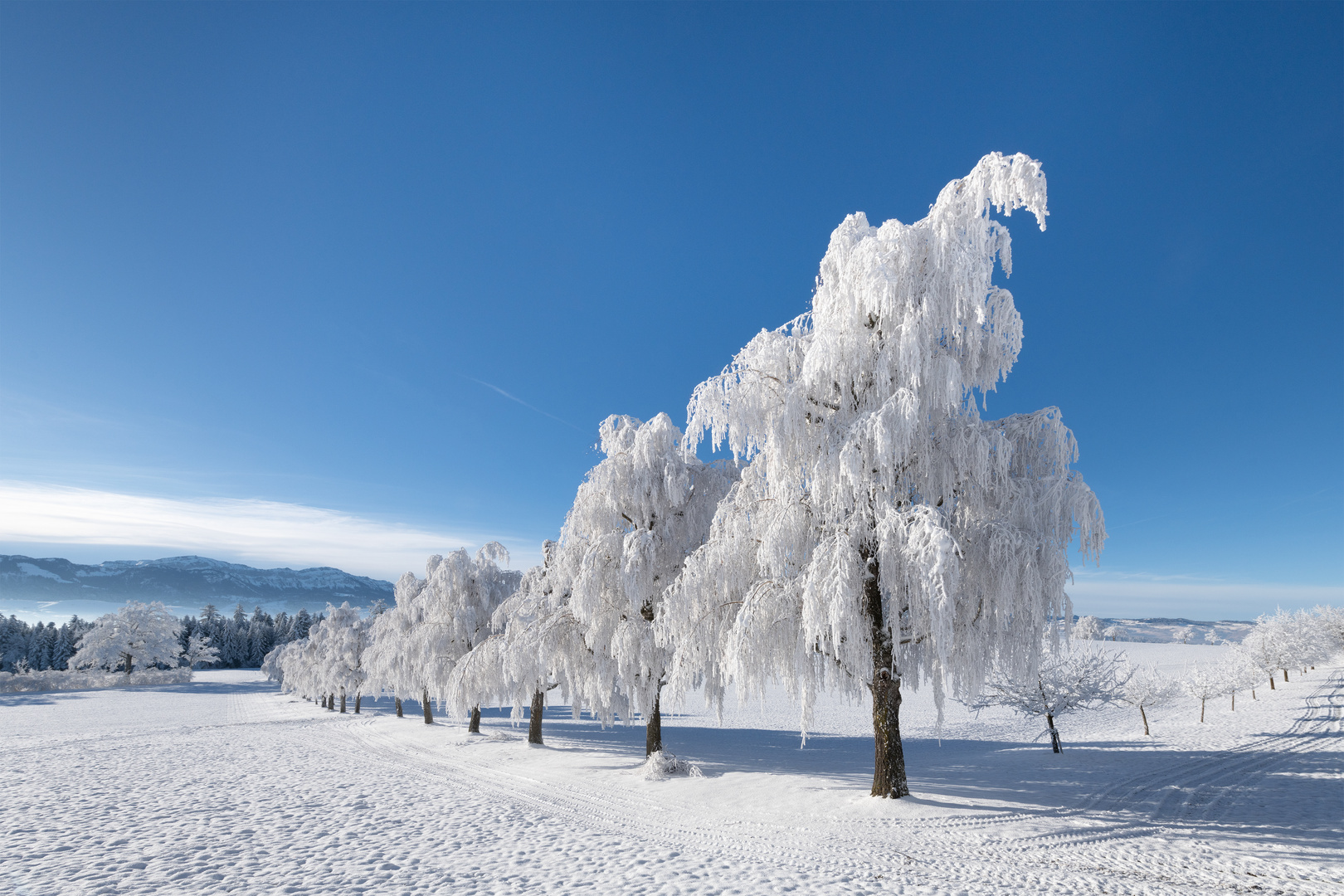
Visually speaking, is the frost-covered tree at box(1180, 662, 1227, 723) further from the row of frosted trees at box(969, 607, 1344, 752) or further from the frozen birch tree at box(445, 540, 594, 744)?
the frozen birch tree at box(445, 540, 594, 744)

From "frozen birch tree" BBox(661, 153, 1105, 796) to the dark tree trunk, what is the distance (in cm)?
3

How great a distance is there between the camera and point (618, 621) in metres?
15.4

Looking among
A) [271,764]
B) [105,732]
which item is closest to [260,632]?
[105,732]

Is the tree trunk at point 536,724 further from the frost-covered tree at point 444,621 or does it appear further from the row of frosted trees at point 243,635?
the row of frosted trees at point 243,635

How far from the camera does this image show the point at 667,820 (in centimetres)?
1051

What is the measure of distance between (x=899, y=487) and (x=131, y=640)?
312 ft

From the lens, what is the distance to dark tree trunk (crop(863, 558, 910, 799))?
10.7 m

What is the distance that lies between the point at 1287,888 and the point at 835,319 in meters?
9.70

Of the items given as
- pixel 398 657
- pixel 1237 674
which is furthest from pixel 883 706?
pixel 1237 674

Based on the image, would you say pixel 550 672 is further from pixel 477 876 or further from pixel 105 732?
pixel 105 732

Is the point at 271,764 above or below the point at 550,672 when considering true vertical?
below

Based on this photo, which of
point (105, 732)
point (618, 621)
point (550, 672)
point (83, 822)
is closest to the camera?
point (83, 822)

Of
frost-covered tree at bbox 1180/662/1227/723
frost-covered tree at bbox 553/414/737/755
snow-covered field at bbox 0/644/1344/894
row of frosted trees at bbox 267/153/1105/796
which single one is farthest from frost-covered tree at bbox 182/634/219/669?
frost-covered tree at bbox 1180/662/1227/723

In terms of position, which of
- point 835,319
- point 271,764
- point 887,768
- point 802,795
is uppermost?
point 835,319
